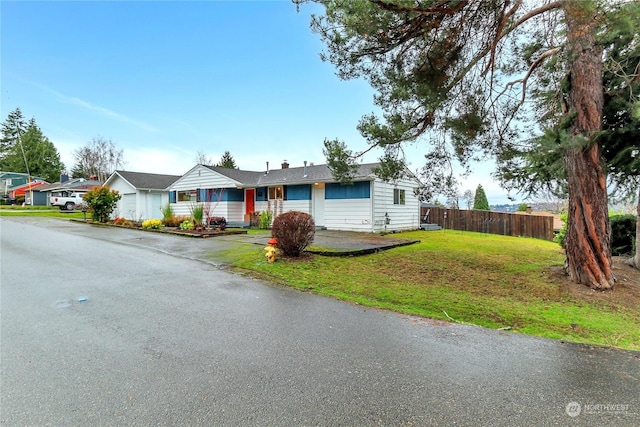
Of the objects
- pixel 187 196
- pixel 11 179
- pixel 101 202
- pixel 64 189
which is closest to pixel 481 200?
pixel 187 196

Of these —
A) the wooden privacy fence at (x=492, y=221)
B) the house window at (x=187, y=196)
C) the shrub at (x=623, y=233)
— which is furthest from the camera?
the house window at (x=187, y=196)

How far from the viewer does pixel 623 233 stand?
991 centimetres

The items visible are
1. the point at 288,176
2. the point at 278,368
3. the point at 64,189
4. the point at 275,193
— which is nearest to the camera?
the point at 278,368

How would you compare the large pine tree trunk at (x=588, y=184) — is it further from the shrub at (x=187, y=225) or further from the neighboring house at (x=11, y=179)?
the neighboring house at (x=11, y=179)

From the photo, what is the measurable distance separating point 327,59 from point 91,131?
51.1 metres

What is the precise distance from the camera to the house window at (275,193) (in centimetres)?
1898

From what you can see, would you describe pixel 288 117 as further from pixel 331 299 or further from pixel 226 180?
pixel 331 299

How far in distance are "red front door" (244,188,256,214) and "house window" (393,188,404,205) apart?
9.00m

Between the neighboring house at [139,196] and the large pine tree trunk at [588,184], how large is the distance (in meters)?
24.5

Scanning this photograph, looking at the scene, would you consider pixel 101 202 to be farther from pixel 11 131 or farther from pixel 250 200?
pixel 11 131

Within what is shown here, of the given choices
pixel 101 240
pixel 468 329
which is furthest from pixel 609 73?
pixel 101 240

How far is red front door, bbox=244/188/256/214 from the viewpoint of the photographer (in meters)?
20.3

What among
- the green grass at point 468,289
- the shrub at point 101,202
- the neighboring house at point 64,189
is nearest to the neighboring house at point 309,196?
the shrub at point 101,202

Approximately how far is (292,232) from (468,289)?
451 cm
